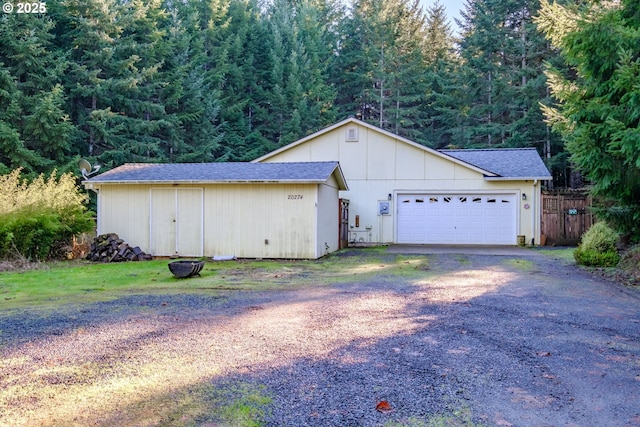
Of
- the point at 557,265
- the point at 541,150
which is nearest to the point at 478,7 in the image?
the point at 541,150

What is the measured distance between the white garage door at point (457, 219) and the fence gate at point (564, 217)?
135cm

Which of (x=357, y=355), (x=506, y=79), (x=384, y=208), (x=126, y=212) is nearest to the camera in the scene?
(x=357, y=355)

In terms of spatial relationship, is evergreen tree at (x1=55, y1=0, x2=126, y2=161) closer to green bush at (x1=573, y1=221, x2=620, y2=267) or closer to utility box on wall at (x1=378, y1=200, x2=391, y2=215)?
utility box on wall at (x1=378, y1=200, x2=391, y2=215)

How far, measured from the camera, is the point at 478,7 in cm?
3095

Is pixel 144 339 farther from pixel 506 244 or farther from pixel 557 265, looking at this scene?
pixel 506 244

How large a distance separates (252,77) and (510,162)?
19200mm

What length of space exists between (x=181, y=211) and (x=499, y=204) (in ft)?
34.9

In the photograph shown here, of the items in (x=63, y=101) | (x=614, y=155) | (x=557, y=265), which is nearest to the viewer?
(x=614, y=155)

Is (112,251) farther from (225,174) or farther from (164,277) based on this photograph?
(164,277)

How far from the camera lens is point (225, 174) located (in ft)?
43.5

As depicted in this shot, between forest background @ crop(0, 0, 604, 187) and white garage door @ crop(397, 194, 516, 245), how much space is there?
10685 mm

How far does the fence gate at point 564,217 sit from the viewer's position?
1673 cm

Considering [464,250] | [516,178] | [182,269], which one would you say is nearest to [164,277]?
[182,269]
